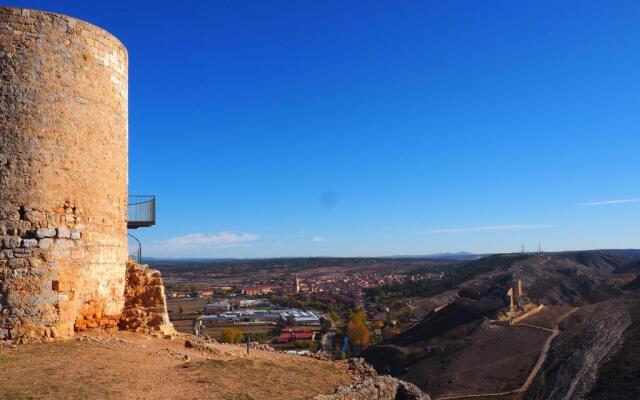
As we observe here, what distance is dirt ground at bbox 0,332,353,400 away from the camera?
6848mm

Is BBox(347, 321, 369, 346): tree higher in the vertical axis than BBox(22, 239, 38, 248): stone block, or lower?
lower

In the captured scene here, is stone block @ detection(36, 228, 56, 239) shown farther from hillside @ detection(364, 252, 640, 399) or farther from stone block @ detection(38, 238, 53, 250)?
hillside @ detection(364, 252, 640, 399)

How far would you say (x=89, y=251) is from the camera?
31.6 ft

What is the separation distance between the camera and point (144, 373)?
7.94 meters

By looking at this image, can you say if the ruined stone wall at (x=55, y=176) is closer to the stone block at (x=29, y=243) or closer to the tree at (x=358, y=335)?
the stone block at (x=29, y=243)

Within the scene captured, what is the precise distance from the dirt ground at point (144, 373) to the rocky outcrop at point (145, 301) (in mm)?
455

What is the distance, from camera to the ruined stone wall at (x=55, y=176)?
342 inches

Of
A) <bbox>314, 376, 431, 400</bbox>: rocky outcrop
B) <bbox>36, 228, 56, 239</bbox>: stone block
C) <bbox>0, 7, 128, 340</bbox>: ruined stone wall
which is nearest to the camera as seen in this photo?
<bbox>314, 376, 431, 400</bbox>: rocky outcrop

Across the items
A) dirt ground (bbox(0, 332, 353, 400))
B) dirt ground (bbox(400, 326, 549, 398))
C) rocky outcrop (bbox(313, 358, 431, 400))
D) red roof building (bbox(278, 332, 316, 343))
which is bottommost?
red roof building (bbox(278, 332, 316, 343))

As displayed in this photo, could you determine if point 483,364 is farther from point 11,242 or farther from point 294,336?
point 11,242

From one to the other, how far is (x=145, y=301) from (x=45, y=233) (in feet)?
10.1

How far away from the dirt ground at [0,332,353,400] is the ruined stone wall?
752 millimetres

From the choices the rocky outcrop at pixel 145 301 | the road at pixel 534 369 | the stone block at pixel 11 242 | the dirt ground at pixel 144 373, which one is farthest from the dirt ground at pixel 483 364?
the stone block at pixel 11 242

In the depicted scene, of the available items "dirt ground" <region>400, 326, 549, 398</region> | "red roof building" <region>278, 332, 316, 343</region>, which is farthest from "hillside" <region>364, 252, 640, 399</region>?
"red roof building" <region>278, 332, 316, 343</region>
